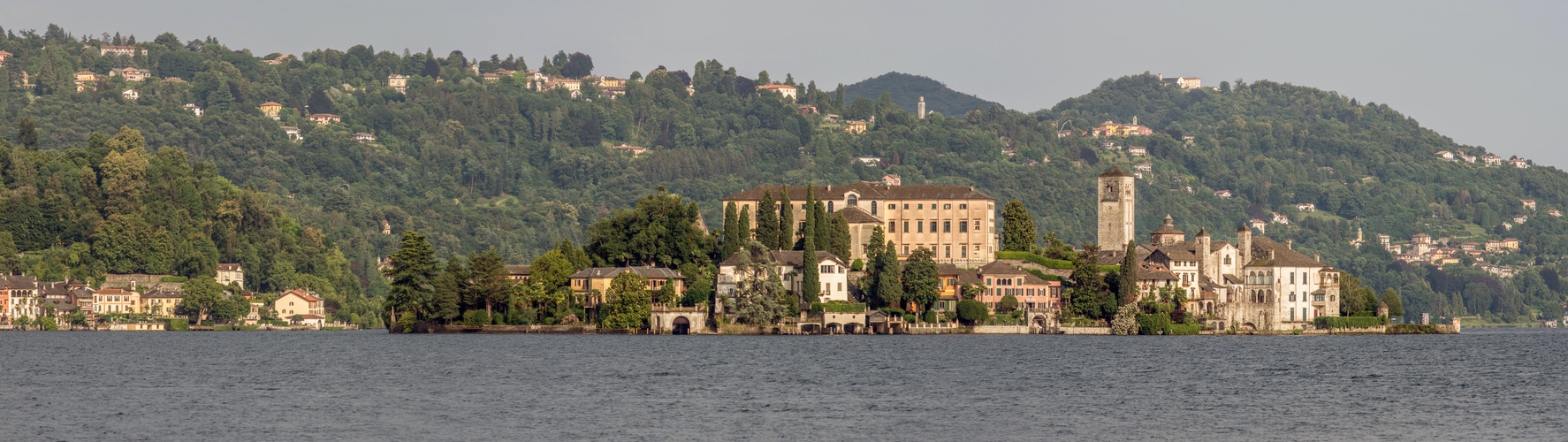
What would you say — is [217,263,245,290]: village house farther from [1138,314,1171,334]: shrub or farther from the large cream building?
[1138,314,1171,334]: shrub

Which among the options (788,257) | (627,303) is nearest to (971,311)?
(788,257)

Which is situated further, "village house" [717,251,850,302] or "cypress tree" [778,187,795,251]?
"cypress tree" [778,187,795,251]

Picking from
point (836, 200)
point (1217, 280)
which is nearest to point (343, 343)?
point (836, 200)

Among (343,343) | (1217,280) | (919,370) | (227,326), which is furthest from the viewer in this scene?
(227,326)

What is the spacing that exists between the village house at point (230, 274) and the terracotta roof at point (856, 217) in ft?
254

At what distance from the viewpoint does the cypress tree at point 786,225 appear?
116 meters

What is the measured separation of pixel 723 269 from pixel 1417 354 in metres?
44.5

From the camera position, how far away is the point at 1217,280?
12450 centimetres

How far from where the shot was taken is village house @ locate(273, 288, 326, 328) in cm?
16662

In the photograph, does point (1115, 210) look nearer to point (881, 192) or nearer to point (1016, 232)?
point (1016, 232)

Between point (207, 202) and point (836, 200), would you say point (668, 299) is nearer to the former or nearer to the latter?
point (836, 200)

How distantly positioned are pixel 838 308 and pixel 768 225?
877 cm

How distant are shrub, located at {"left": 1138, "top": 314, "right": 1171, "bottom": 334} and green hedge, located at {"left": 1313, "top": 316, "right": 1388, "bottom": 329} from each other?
16.6 metres

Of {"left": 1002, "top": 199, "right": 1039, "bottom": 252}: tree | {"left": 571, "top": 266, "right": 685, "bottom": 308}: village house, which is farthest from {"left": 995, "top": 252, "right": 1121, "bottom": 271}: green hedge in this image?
{"left": 571, "top": 266, "right": 685, "bottom": 308}: village house
